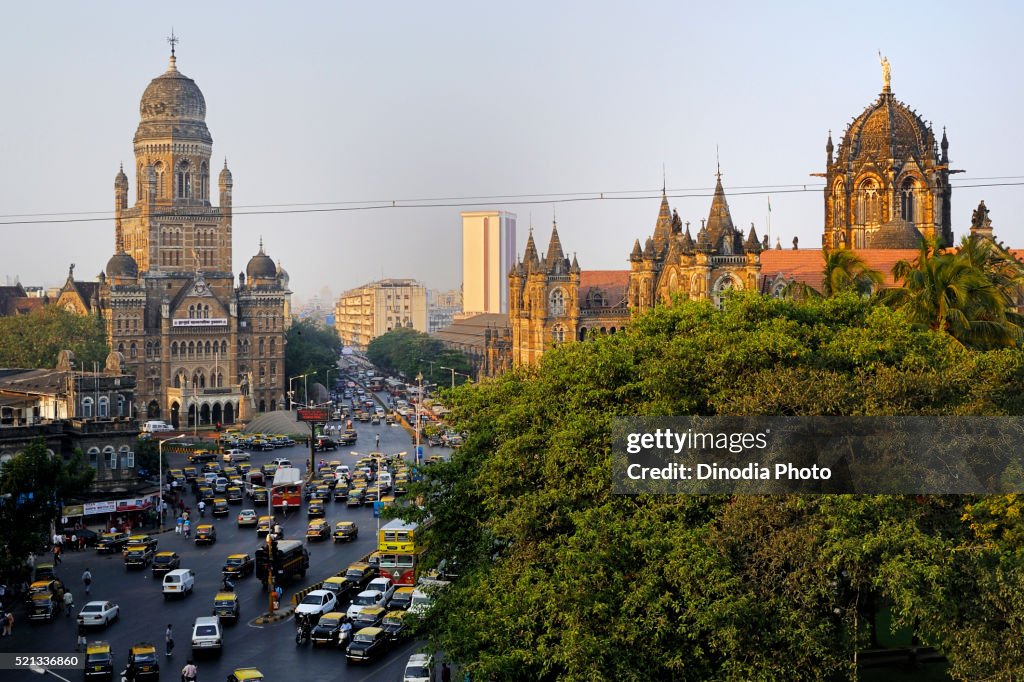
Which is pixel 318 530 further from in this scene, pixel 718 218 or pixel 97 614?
pixel 718 218

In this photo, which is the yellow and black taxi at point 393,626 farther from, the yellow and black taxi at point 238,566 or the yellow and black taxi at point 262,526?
the yellow and black taxi at point 262,526

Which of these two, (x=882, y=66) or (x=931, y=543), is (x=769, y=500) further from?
(x=882, y=66)

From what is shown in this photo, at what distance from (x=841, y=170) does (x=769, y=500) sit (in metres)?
68.3

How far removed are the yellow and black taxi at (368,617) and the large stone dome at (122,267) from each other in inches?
3718


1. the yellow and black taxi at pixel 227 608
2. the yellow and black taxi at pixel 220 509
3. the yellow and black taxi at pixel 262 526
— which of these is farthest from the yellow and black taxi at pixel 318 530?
the yellow and black taxi at pixel 227 608

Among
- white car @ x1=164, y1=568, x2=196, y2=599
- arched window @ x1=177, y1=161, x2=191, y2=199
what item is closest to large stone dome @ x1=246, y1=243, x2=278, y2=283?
arched window @ x1=177, y1=161, x2=191, y2=199

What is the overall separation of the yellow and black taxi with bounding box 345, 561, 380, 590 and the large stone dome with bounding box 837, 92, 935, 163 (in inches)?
2162

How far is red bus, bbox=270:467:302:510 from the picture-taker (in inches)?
2783

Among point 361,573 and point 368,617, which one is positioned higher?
point 361,573

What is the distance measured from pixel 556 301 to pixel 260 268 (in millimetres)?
37179

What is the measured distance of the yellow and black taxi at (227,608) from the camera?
45.5 m

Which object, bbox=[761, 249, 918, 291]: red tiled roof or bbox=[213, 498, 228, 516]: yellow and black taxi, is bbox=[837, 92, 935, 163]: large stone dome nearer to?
bbox=[761, 249, 918, 291]: red tiled roof

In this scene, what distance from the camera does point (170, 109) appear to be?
140000mm

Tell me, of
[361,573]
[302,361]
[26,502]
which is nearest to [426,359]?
[302,361]
